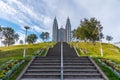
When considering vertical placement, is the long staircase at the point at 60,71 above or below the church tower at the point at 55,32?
Result: below

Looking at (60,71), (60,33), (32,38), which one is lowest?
(60,71)

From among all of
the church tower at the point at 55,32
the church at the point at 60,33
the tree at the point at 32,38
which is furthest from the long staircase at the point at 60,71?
the church tower at the point at 55,32

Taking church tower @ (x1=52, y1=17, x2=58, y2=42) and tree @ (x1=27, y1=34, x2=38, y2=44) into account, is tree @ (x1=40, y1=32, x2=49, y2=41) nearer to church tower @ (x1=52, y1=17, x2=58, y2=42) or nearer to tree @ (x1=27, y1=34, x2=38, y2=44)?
tree @ (x1=27, y1=34, x2=38, y2=44)

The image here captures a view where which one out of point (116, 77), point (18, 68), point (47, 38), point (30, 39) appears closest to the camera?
point (116, 77)

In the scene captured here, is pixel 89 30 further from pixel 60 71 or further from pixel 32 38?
pixel 60 71

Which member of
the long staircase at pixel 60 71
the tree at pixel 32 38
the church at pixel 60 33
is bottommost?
the long staircase at pixel 60 71

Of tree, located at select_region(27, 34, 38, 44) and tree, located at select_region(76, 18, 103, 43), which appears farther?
tree, located at select_region(27, 34, 38, 44)

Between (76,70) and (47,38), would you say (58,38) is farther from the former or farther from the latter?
(76,70)

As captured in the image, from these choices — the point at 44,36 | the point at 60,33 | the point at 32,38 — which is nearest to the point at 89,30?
the point at 32,38

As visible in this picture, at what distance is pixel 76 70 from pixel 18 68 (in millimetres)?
5174

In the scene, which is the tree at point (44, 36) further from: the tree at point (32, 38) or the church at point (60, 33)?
the church at point (60, 33)

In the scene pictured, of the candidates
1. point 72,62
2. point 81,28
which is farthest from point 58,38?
point 72,62

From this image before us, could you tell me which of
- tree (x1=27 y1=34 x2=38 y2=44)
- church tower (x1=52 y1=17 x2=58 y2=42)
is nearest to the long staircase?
tree (x1=27 y1=34 x2=38 y2=44)

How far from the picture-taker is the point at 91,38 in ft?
190
